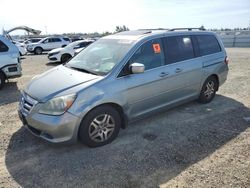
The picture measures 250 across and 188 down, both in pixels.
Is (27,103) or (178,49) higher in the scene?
(178,49)

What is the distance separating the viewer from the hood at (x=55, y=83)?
3.72 metres

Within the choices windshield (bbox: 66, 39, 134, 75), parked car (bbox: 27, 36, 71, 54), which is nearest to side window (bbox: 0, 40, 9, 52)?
windshield (bbox: 66, 39, 134, 75)

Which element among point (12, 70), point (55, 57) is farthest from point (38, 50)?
point (12, 70)

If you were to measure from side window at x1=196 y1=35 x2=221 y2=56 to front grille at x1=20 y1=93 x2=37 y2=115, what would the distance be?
3695 mm

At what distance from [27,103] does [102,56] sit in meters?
1.52

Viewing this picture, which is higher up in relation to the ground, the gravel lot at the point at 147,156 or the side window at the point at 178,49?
the side window at the point at 178,49

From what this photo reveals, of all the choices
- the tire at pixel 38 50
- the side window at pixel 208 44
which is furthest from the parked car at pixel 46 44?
the side window at pixel 208 44

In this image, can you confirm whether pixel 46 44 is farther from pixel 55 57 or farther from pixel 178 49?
pixel 178 49

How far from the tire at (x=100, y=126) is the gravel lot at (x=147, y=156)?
0.13 meters

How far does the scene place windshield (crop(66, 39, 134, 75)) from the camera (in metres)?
4.20

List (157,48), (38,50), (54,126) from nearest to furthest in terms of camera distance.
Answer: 1. (54,126)
2. (157,48)
3. (38,50)

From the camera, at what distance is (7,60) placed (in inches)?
303

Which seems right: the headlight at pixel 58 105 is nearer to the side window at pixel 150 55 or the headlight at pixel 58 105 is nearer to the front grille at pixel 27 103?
the front grille at pixel 27 103

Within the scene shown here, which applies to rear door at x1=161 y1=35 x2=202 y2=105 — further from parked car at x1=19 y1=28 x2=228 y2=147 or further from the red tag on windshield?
the red tag on windshield
